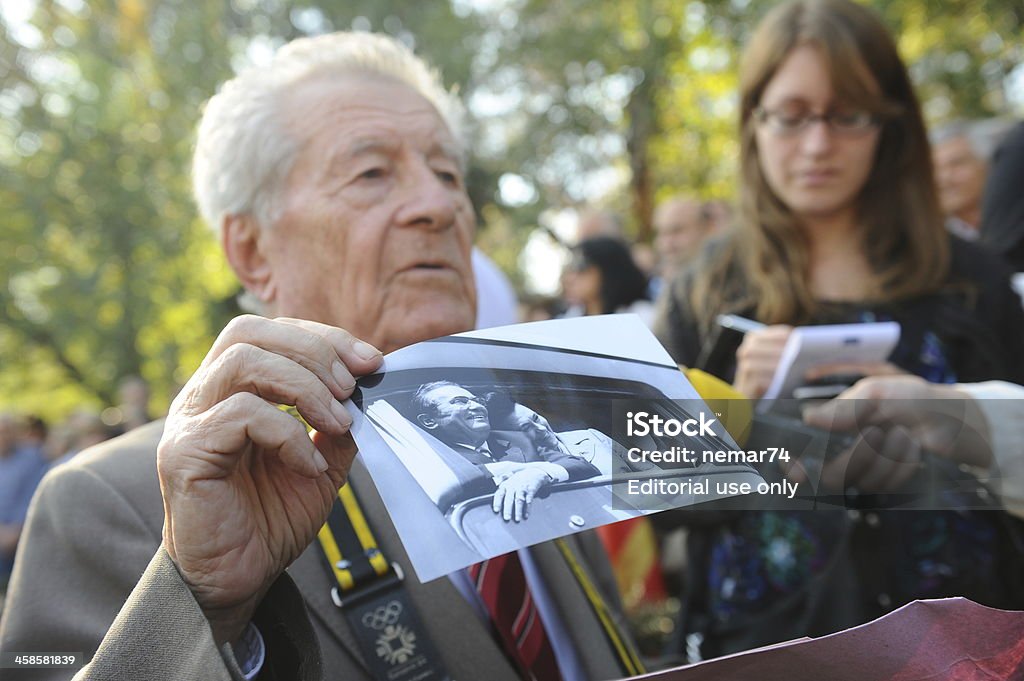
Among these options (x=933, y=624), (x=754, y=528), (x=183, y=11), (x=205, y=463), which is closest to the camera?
(x=933, y=624)

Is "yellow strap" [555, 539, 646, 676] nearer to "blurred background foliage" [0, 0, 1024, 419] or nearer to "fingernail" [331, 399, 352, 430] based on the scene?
"fingernail" [331, 399, 352, 430]

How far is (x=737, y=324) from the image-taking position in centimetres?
206

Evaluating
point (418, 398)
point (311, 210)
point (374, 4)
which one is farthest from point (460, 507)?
point (374, 4)

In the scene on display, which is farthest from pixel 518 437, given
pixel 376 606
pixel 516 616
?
pixel 516 616

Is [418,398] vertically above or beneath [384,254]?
beneath

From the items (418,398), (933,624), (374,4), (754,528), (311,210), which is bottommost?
(754,528)

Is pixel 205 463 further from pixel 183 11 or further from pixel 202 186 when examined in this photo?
pixel 183 11

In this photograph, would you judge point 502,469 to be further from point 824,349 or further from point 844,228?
point 844,228

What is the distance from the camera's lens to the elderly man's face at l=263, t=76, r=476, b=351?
1828mm

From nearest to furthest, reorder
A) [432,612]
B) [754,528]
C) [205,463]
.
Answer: [205,463], [432,612], [754,528]

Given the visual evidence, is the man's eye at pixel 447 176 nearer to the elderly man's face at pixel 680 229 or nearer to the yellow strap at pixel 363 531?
the yellow strap at pixel 363 531

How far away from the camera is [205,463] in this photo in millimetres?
1113

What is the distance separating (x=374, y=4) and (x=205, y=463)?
18.4 m

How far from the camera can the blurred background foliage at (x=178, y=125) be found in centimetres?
1645
